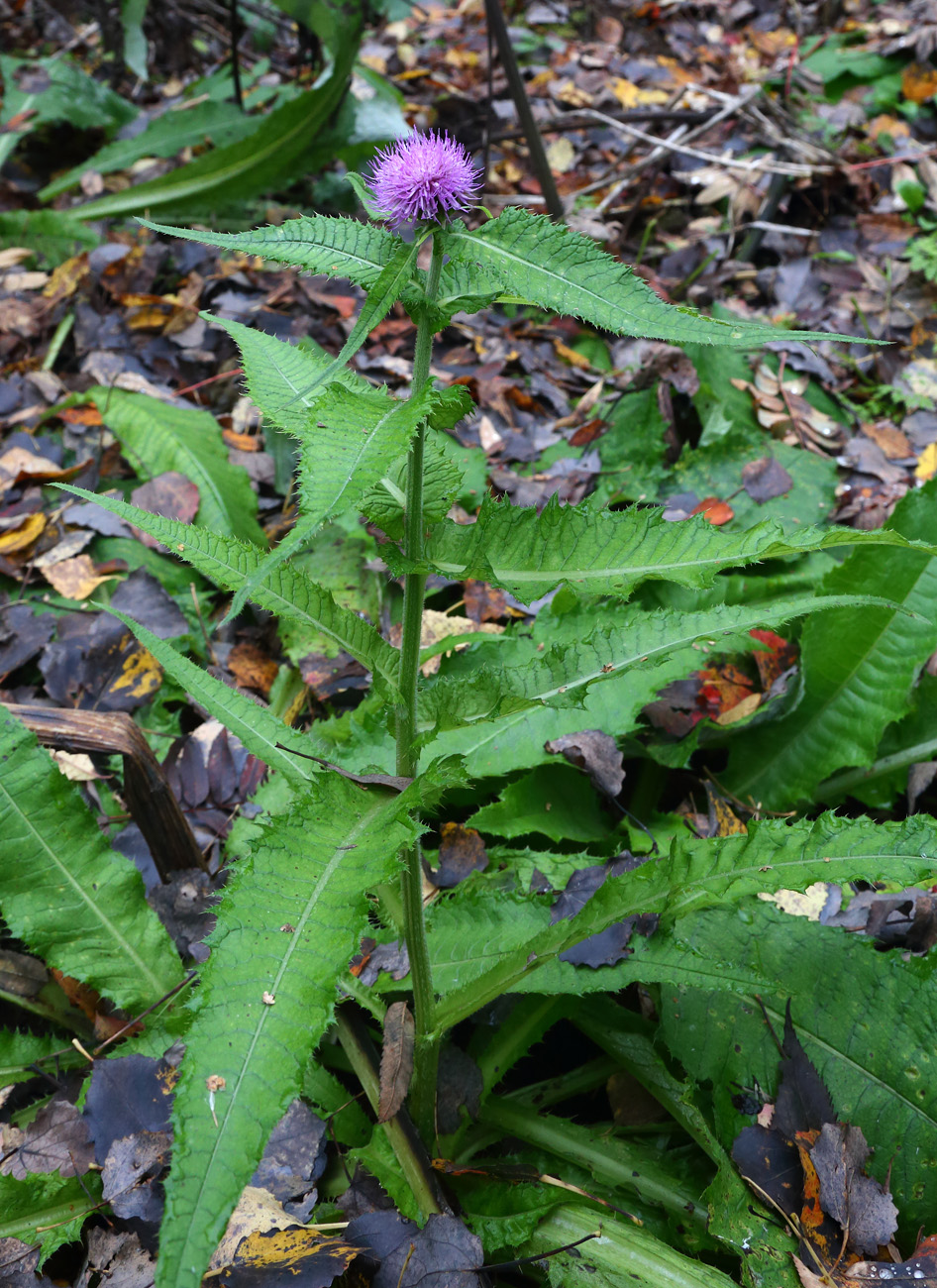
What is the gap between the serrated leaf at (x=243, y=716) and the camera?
141cm

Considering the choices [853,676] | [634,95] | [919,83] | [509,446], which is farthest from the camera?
[634,95]

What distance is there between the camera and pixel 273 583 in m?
1.26

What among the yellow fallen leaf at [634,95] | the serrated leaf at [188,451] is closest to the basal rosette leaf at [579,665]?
the serrated leaf at [188,451]

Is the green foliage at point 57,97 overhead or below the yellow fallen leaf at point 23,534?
overhead

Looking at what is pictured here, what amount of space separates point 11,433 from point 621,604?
253 cm

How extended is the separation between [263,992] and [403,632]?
1.59 ft

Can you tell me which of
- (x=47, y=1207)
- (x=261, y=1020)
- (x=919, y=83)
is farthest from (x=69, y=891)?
(x=919, y=83)

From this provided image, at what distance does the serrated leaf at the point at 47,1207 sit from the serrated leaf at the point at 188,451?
1.70 m

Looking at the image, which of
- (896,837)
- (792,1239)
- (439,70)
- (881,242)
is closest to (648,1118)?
(792,1239)

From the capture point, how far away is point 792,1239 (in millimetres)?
1358

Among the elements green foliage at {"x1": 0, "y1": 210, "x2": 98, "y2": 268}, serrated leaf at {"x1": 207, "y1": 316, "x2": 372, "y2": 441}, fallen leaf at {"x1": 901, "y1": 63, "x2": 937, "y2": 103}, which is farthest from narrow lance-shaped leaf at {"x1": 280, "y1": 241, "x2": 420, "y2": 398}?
fallen leaf at {"x1": 901, "y1": 63, "x2": 937, "y2": 103}

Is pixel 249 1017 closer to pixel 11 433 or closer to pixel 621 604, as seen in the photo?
pixel 621 604

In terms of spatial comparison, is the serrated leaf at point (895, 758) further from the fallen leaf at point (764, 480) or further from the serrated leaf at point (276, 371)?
the serrated leaf at point (276, 371)

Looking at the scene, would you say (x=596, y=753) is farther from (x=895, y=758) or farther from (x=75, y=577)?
(x=75, y=577)
